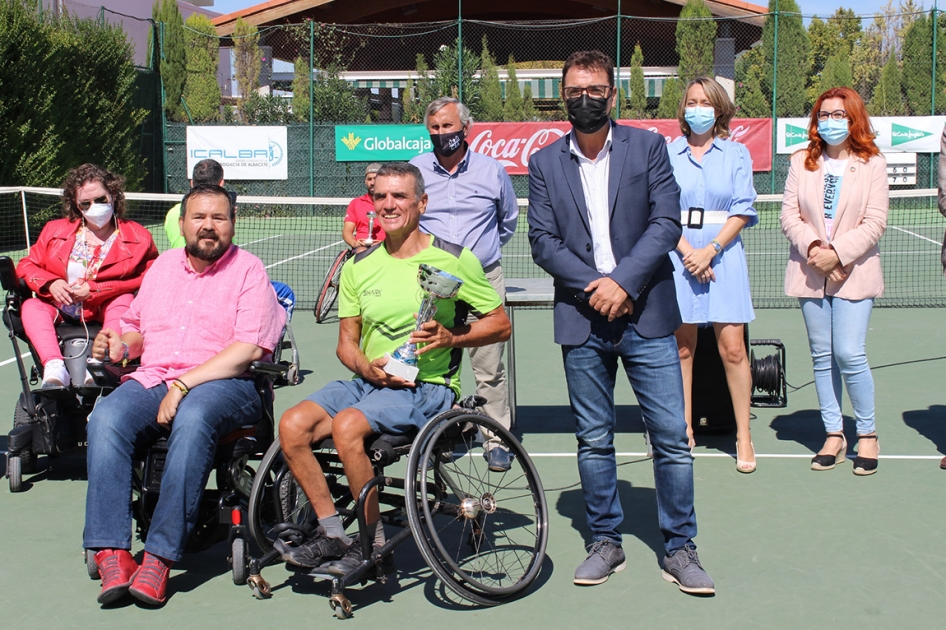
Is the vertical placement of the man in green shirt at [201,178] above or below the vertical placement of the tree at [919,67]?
below

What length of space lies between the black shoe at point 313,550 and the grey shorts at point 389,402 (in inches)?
17.4

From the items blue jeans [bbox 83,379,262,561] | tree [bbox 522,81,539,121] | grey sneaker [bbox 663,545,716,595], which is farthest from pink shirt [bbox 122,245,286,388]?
tree [bbox 522,81,539,121]

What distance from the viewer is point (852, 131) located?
5.29 metres

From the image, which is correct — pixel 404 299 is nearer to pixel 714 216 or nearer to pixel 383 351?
pixel 383 351

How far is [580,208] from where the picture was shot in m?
3.98

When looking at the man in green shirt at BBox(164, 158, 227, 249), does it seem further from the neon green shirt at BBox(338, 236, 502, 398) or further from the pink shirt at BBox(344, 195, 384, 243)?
the pink shirt at BBox(344, 195, 384, 243)

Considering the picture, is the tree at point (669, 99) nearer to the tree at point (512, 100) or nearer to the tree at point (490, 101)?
the tree at point (512, 100)

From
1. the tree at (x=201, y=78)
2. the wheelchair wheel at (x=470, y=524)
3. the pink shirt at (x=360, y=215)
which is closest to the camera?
the wheelchair wheel at (x=470, y=524)

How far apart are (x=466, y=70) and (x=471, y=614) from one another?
20.5m

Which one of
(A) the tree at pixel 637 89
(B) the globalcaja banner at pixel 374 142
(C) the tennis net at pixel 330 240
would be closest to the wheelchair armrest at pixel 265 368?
(C) the tennis net at pixel 330 240

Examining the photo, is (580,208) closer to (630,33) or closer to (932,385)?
(932,385)

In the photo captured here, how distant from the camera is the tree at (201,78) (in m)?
25.1

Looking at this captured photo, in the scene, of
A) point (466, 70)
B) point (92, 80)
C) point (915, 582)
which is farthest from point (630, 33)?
point (915, 582)

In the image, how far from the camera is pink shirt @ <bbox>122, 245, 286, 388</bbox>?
4.29 meters
